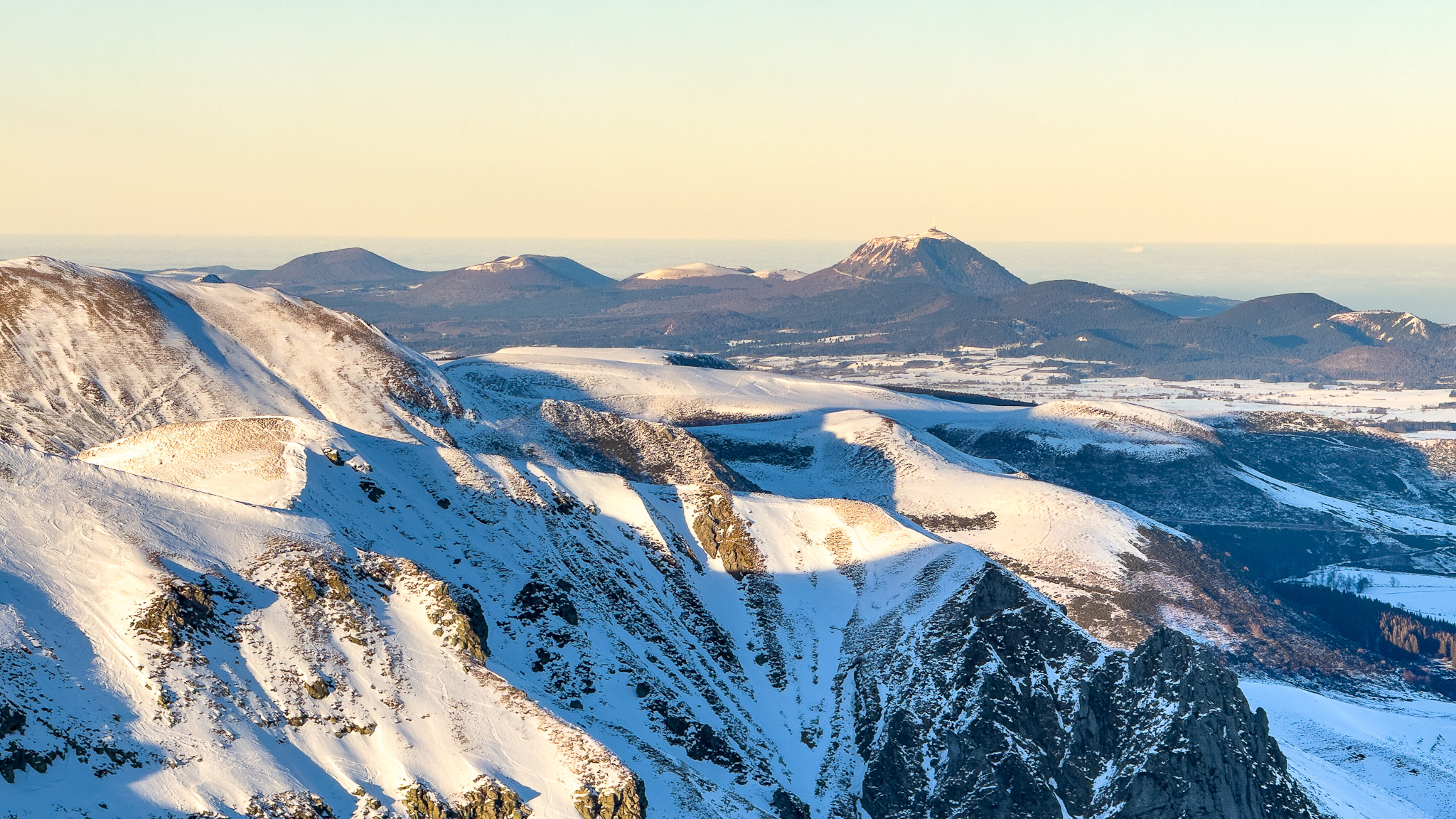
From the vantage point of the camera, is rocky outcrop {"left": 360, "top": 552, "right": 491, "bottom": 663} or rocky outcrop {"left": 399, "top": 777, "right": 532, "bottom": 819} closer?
rocky outcrop {"left": 399, "top": 777, "right": 532, "bottom": 819}

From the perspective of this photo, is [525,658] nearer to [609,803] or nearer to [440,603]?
[440,603]

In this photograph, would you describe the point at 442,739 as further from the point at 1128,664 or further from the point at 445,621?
the point at 1128,664

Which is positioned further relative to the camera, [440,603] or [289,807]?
[440,603]

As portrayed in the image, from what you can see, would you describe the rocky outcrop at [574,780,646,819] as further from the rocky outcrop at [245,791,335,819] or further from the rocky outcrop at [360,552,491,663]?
the rocky outcrop at [360,552,491,663]

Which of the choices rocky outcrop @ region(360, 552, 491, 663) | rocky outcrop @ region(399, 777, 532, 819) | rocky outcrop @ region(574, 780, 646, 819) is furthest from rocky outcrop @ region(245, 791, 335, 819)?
rocky outcrop @ region(360, 552, 491, 663)

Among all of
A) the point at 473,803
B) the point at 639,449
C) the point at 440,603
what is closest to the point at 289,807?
the point at 473,803
